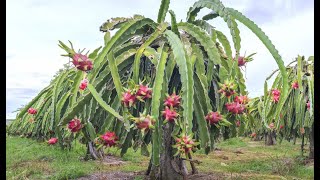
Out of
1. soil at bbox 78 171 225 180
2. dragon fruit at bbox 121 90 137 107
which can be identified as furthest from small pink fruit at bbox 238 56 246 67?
soil at bbox 78 171 225 180

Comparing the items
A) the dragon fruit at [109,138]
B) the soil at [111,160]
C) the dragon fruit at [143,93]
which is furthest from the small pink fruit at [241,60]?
the soil at [111,160]

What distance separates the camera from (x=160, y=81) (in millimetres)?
3305

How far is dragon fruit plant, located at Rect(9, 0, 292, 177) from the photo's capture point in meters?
3.22

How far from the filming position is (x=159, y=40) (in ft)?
14.4

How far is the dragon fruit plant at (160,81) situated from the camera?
3217mm

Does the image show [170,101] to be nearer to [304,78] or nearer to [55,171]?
[55,171]

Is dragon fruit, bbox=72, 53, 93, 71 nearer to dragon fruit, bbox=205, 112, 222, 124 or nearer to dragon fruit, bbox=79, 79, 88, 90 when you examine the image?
dragon fruit, bbox=79, 79, 88, 90

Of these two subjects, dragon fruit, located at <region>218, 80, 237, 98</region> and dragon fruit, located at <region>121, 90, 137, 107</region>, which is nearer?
dragon fruit, located at <region>121, 90, 137, 107</region>

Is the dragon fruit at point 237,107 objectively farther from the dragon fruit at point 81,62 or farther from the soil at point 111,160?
the soil at point 111,160

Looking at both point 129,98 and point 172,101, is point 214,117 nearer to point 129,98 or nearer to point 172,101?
point 172,101

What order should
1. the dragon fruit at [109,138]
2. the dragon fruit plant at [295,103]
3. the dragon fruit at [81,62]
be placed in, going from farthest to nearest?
the dragon fruit plant at [295,103], the dragon fruit at [109,138], the dragon fruit at [81,62]

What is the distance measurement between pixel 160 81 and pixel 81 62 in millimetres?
740

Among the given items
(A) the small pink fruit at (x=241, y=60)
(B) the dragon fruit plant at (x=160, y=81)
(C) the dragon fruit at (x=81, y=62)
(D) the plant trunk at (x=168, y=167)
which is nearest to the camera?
(B) the dragon fruit plant at (x=160, y=81)

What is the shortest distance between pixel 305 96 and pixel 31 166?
5.66 m
